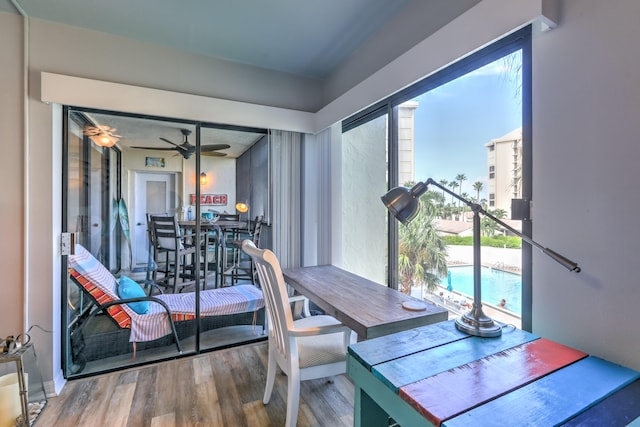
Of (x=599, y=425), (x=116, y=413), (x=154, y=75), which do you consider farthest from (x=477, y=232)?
(x=154, y=75)

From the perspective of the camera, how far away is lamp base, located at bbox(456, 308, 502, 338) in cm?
117

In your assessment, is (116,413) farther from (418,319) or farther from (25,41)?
(25,41)

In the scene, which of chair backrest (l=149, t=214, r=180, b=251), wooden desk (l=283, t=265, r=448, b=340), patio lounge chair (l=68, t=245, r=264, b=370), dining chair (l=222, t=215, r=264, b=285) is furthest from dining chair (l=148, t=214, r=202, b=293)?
wooden desk (l=283, t=265, r=448, b=340)

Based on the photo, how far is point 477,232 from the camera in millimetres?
1248

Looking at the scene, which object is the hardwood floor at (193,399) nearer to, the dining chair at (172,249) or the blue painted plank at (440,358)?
the dining chair at (172,249)

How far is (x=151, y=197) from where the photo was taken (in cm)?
271

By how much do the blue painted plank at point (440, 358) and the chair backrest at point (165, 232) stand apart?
2.38m

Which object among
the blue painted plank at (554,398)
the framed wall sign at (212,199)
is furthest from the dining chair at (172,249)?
the blue painted plank at (554,398)

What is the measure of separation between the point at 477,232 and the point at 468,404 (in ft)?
2.29

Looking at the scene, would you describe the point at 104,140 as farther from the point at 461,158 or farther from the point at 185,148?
the point at 461,158

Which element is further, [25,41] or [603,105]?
[25,41]

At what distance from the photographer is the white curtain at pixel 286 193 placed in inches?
113

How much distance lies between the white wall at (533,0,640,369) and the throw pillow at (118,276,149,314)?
2.71 metres

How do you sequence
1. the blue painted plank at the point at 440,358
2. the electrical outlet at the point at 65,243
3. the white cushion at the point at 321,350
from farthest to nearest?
the electrical outlet at the point at 65,243 < the white cushion at the point at 321,350 < the blue painted plank at the point at 440,358
